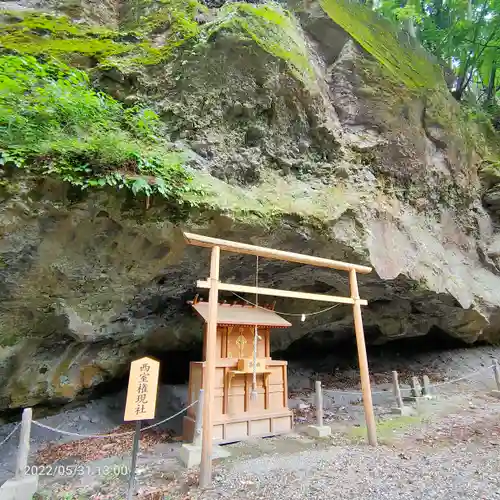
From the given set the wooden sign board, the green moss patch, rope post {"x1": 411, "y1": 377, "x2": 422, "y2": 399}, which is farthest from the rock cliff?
the wooden sign board

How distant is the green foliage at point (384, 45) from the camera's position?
9250 millimetres

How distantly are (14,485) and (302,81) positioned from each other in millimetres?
8425

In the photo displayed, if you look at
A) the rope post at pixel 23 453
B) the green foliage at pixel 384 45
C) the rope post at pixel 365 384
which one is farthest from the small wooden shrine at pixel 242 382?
the green foliage at pixel 384 45

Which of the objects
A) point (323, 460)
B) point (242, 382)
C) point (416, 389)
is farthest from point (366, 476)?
point (416, 389)

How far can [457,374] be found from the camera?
1209 centimetres

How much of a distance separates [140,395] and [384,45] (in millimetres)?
11042

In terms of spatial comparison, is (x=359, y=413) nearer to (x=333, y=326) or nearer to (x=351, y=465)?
(x=333, y=326)

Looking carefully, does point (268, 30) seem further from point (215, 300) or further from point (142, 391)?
point (142, 391)

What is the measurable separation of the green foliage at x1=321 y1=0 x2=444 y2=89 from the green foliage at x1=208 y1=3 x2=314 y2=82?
2179mm
